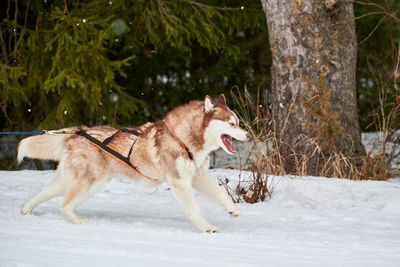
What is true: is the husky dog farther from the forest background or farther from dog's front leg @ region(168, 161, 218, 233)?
the forest background

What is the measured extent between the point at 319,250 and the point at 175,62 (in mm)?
7163

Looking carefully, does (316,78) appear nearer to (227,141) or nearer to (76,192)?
(227,141)

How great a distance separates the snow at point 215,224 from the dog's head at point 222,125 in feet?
2.63

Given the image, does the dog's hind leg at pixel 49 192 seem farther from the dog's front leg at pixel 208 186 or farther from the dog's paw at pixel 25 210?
the dog's front leg at pixel 208 186

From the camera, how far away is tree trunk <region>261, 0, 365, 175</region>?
244 inches

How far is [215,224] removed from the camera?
4414mm

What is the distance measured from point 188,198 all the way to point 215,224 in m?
0.58

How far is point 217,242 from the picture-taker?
11.9 ft

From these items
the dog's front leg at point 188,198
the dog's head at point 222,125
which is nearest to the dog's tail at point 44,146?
the dog's front leg at point 188,198

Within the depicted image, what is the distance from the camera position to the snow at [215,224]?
3.13 m

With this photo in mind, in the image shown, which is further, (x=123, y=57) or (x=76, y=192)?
(x=123, y=57)

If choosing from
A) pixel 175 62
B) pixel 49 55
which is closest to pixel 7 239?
pixel 49 55

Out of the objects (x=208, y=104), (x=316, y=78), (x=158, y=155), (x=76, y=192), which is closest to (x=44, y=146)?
(x=76, y=192)

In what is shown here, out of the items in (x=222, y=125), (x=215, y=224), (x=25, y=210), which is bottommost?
(x=215, y=224)
